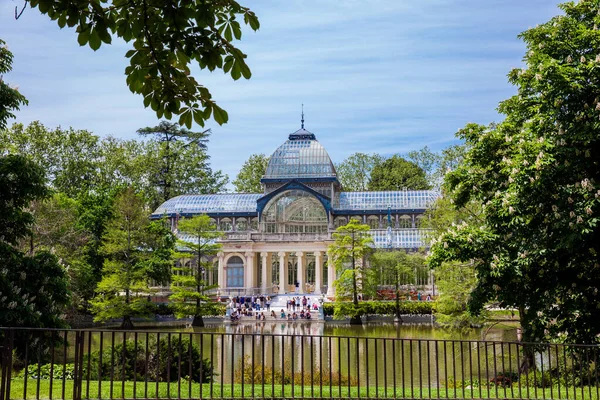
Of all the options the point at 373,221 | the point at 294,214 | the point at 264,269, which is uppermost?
the point at 294,214

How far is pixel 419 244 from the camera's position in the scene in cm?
4734

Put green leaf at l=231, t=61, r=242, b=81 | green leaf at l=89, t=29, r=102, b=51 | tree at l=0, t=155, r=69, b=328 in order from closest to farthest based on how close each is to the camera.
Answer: green leaf at l=89, t=29, r=102, b=51
green leaf at l=231, t=61, r=242, b=81
tree at l=0, t=155, r=69, b=328

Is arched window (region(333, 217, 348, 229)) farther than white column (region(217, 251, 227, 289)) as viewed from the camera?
Yes

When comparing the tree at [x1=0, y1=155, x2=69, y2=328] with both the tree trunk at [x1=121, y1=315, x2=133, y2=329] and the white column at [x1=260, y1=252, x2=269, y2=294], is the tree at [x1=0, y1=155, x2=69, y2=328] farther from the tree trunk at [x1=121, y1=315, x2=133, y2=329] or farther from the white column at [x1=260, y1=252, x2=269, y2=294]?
the white column at [x1=260, y1=252, x2=269, y2=294]

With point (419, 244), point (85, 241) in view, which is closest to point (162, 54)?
point (85, 241)

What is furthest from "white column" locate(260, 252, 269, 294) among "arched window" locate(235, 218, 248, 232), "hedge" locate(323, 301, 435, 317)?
"hedge" locate(323, 301, 435, 317)

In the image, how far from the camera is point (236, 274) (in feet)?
169

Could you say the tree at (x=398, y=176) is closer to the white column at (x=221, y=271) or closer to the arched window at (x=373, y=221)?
the arched window at (x=373, y=221)

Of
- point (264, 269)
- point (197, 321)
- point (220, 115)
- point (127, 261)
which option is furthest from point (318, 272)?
point (220, 115)

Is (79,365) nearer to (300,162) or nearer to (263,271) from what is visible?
(263,271)

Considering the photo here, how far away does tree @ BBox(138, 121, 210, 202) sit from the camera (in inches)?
2542

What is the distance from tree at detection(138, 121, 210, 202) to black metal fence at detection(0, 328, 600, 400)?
4459 centimetres

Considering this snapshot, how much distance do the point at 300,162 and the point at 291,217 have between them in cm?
494

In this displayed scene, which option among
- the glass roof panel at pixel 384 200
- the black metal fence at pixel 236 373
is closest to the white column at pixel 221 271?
the glass roof panel at pixel 384 200
